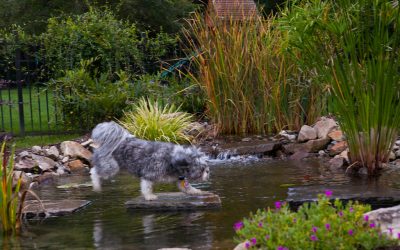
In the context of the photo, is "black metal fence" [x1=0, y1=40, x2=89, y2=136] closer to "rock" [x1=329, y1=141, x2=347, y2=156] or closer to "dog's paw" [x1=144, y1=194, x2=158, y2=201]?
"rock" [x1=329, y1=141, x2=347, y2=156]

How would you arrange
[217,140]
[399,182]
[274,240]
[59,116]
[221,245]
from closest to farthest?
1. [274,240]
2. [221,245]
3. [399,182]
4. [217,140]
5. [59,116]

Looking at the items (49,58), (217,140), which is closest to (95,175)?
(217,140)

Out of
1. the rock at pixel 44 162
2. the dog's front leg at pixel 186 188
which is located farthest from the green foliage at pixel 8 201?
the rock at pixel 44 162

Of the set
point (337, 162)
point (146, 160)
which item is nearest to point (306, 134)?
point (337, 162)

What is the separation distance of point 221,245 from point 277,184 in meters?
3.40

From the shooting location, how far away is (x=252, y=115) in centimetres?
1398

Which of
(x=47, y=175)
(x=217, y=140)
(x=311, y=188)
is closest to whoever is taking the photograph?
(x=311, y=188)

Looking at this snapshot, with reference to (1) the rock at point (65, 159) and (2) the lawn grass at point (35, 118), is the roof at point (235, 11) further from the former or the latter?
(1) the rock at point (65, 159)

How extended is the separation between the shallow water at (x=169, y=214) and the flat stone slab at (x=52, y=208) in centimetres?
11

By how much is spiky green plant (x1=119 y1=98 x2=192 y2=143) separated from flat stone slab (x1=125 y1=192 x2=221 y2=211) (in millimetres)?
4542

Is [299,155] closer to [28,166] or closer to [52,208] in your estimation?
[28,166]

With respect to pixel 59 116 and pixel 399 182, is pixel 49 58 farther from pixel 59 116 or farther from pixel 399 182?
pixel 399 182

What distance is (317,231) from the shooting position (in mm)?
4789

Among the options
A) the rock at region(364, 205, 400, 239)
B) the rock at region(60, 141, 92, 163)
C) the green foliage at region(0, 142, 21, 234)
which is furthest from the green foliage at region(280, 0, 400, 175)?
the rock at region(60, 141, 92, 163)
